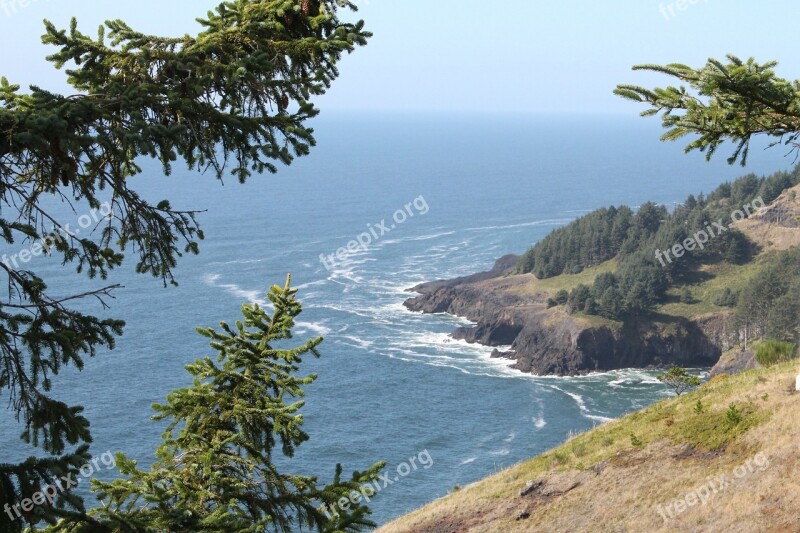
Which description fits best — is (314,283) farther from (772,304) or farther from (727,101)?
(727,101)

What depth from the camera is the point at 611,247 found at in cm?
16850

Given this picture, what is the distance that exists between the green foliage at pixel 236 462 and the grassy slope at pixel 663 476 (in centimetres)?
1269

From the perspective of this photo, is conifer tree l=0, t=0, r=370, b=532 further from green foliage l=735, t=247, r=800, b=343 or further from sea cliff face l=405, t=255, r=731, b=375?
green foliage l=735, t=247, r=800, b=343

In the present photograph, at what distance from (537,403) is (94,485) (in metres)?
95.8

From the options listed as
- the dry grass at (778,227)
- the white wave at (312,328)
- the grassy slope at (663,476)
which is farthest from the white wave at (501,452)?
the dry grass at (778,227)

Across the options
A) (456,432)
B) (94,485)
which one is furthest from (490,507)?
(456,432)

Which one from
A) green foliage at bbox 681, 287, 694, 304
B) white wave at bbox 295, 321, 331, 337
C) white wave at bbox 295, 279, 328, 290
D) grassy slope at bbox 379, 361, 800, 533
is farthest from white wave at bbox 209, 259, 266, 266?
grassy slope at bbox 379, 361, 800, 533

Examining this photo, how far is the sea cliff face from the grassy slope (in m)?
88.8

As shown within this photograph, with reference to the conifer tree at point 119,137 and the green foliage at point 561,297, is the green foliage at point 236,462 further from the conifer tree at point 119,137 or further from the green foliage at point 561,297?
the green foliage at point 561,297

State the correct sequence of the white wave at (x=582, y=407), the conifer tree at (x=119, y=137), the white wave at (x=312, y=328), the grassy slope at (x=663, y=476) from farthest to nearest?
the white wave at (x=312, y=328) → the white wave at (x=582, y=407) → the grassy slope at (x=663, y=476) → the conifer tree at (x=119, y=137)

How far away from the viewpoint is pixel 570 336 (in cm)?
12825

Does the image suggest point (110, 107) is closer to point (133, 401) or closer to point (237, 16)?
point (237, 16)

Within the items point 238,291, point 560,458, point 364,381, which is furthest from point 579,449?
point 238,291

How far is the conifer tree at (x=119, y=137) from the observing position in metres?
8.99
